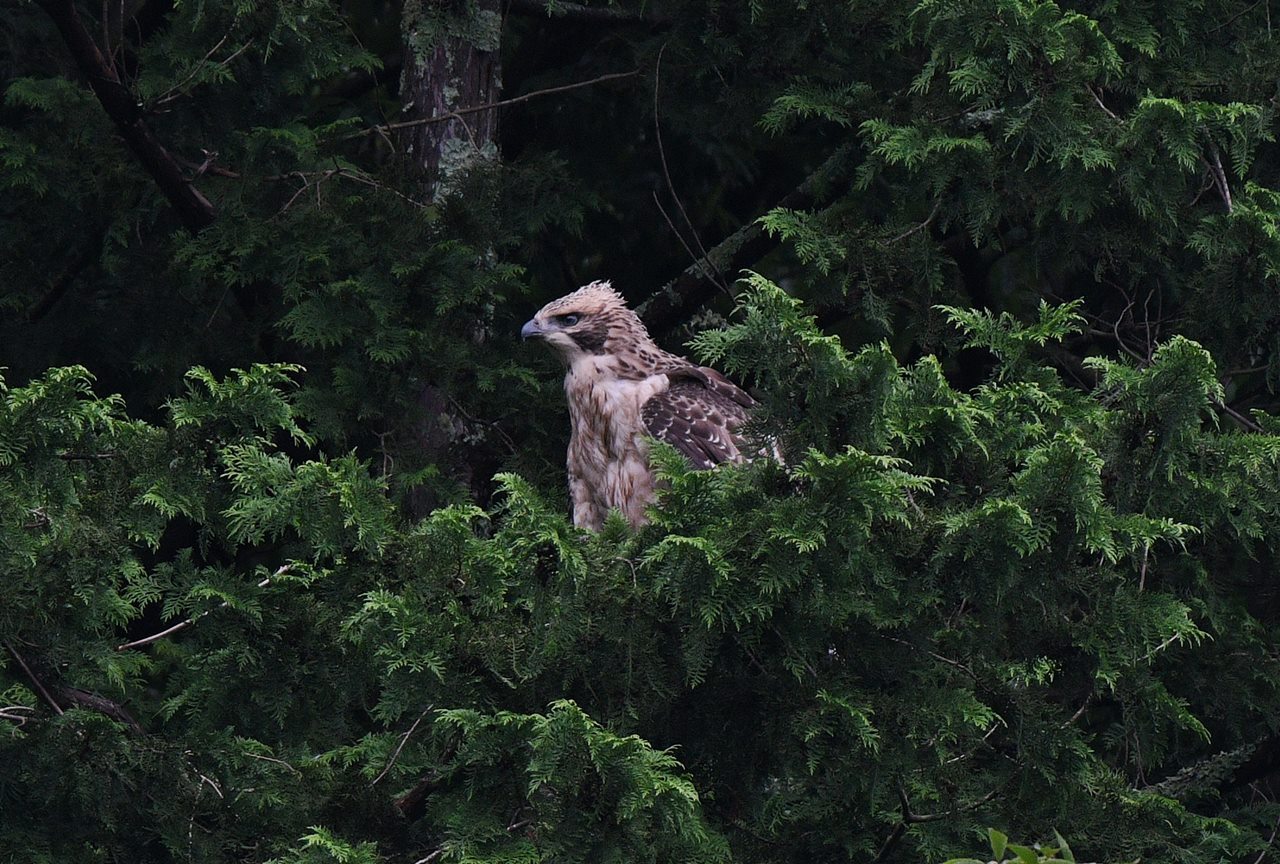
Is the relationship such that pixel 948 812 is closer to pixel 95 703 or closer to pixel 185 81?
pixel 95 703

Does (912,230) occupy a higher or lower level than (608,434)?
higher

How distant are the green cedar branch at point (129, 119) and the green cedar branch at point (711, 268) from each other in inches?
71.5

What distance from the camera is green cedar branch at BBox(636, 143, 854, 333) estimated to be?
666 centimetres

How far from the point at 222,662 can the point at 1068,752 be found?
7.15 ft

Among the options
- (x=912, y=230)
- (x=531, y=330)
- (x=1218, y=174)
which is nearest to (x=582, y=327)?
(x=531, y=330)

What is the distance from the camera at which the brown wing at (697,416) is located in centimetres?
618

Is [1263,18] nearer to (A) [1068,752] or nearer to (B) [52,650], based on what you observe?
(A) [1068,752]

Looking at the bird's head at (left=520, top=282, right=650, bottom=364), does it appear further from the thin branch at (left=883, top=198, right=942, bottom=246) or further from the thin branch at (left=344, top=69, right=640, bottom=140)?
the thin branch at (left=883, top=198, right=942, bottom=246)

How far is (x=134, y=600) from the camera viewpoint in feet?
15.0

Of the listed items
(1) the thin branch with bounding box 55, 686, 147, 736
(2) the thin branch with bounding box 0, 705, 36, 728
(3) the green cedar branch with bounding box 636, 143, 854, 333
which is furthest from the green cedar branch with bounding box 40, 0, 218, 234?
(2) the thin branch with bounding box 0, 705, 36, 728

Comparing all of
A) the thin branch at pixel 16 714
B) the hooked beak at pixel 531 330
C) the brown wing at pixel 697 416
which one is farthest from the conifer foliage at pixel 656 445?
the brown wing at pixel 697 416

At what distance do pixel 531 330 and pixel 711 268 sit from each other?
0.84 m

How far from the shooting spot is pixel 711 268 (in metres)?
6.81

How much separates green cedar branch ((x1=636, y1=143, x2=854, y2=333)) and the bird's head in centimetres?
43
